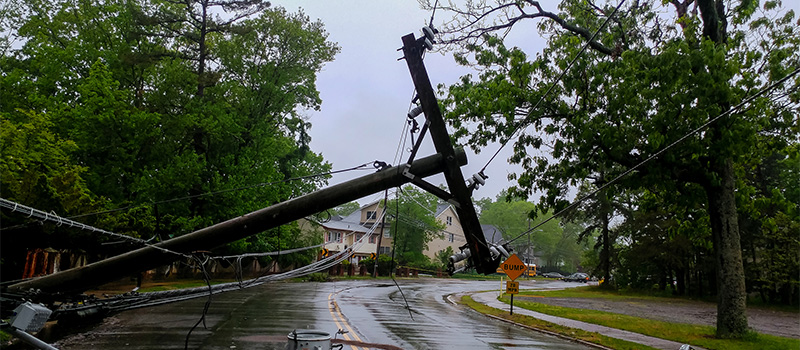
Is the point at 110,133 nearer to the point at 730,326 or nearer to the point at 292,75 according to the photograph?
the point at 292,75

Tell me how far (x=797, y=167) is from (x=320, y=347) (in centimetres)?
3614

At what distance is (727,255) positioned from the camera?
14.7 metres

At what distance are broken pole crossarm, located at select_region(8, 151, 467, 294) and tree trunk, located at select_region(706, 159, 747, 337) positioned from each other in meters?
12.2

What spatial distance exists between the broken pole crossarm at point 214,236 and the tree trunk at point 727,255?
12.2 m

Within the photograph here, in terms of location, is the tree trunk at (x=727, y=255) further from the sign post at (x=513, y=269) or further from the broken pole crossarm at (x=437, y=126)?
the broken pole crossarm at (x=437, y=126)

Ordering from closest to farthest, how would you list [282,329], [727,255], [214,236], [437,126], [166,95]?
[214,236] → [437,126] → [282,329] → [727,255] → [166,95]

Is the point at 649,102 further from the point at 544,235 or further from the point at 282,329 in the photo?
the point at 544,235

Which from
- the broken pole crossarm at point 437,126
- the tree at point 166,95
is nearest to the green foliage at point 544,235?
the tree at point 166,95

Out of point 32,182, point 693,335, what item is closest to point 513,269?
point 693,335

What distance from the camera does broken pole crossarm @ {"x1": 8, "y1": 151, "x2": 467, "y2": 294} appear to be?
18.5 ft

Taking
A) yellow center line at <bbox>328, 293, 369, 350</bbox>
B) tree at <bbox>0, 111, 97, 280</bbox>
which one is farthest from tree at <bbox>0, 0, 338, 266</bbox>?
yellow center line at <bbox>328, 293, 369, 350</bbox>

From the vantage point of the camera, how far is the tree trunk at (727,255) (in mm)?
14438

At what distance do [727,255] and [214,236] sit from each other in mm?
14744

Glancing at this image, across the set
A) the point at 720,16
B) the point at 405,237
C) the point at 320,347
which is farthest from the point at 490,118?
the point at 405,237
